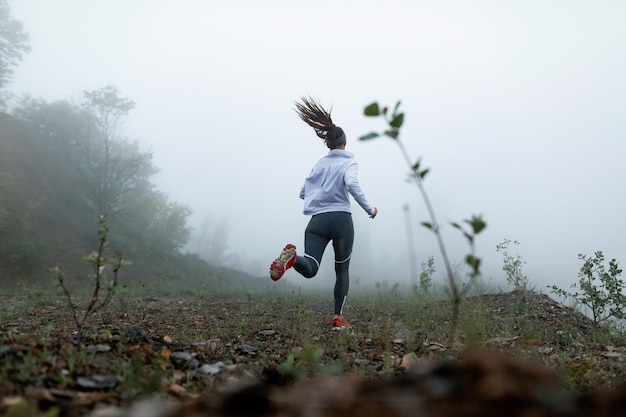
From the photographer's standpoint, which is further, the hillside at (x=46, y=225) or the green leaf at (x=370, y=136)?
the hillside at (x=46, y=225)

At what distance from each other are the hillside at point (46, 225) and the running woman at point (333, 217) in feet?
72.5

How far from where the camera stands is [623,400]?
1046mm

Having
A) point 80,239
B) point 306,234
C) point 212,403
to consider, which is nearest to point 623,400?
point 212,403

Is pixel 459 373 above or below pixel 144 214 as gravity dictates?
below

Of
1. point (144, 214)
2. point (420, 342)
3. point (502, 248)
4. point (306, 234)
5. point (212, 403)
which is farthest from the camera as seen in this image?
point (144, 214)

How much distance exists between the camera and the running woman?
5668mm

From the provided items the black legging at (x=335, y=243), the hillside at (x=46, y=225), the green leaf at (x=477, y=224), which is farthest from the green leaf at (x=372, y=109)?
the hillside at (x=46, y=225)

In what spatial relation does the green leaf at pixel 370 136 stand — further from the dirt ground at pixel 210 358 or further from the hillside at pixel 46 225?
the hillside at pixel 46 225

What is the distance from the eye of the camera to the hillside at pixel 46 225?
24.0 m

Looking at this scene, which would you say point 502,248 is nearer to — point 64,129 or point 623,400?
point 623,400

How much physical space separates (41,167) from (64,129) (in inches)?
163

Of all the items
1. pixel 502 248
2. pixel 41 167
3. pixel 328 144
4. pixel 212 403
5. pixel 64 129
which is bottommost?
pixel 212 403

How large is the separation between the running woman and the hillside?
2209 cm

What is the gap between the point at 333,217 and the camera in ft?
19.2
